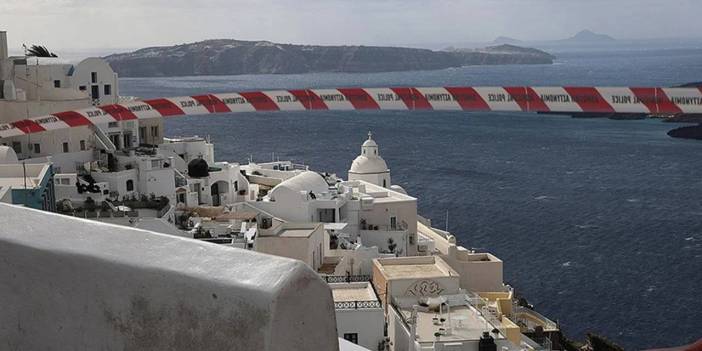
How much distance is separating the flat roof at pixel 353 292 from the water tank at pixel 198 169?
11.5 meters

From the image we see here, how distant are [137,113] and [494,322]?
287 inches

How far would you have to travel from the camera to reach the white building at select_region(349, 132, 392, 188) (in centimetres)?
3416

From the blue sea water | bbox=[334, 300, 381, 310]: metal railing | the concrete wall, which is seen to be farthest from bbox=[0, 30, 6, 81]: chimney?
the concrete wall

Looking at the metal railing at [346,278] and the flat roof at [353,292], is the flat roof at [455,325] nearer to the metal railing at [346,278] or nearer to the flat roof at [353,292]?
the flat roof at [353,292]

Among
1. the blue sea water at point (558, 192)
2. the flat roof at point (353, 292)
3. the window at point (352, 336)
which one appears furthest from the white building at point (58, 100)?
the blue sea water at point (558, 192)

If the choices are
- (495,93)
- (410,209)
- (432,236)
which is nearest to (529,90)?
(495,93)

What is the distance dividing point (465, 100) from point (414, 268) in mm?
10288

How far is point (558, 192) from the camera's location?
53312mm

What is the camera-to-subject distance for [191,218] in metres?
24.9

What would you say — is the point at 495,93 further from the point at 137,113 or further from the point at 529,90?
the point at 137,113

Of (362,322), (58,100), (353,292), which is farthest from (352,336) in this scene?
(58,100)

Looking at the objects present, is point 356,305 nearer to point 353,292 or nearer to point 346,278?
point 353,292

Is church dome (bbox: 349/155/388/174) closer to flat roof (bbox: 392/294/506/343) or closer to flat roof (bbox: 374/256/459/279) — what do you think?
flat roof (bbox: 374/256/459/279)

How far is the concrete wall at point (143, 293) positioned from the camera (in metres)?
2.58
